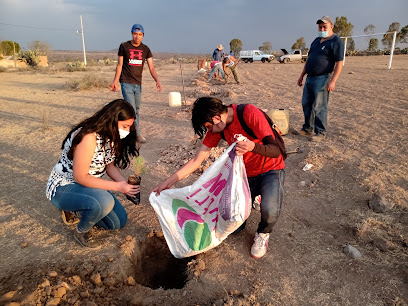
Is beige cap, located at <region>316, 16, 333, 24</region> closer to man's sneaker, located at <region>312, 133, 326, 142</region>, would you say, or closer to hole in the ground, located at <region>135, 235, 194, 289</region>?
man's sneaker, located at <region>312, 133, 326, 142</region>

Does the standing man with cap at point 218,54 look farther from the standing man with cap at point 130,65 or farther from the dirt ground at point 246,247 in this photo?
the dirt ground at point 246,247

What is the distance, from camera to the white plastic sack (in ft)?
7.38

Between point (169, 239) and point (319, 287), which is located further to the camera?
point (169, 239)

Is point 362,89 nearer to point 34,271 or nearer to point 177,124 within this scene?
point 177,124

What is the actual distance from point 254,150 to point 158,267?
1.37 metres

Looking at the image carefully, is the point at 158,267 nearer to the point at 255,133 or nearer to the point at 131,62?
the point at 255,133

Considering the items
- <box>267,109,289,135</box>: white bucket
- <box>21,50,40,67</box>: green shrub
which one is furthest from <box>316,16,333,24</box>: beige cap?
<box>21,50,40,67</box>: green shrub

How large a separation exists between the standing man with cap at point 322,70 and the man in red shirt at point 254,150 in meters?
2.51

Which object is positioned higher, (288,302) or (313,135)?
(313,135)

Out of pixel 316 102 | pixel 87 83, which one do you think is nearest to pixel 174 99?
pixel 316 102

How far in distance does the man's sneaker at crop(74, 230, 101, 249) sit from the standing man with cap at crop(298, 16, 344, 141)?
361 cm

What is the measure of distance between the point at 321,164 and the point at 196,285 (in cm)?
253

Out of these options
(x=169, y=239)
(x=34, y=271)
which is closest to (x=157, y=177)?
(x=169, y=239)

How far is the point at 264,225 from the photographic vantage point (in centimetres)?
234
